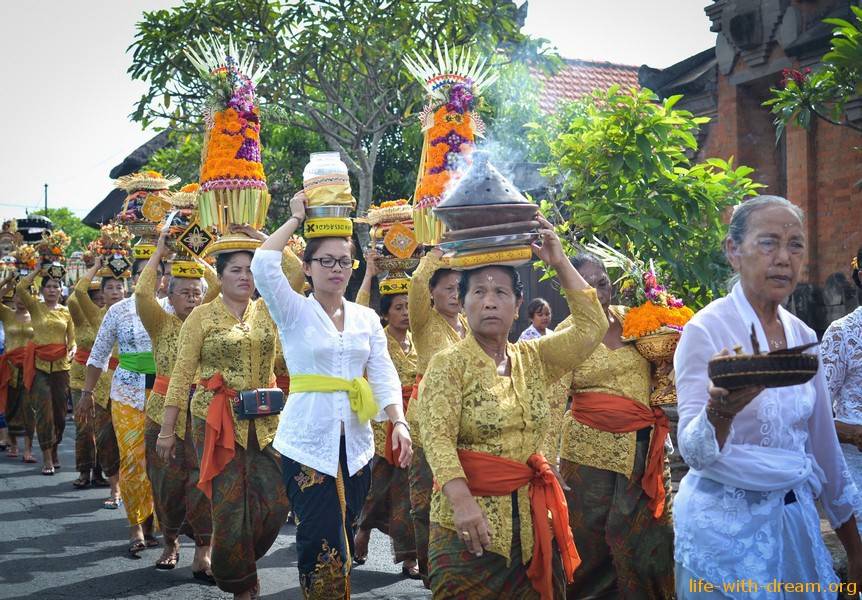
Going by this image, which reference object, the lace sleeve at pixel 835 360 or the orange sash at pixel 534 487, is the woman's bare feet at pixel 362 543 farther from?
the lace sleeve at pixel 835 360

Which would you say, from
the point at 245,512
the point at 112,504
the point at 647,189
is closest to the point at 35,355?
the point at 112,504

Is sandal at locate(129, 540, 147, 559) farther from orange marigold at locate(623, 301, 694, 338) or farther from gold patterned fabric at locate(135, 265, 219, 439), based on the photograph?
orange marigold at locate(623, 301, 694, 338)

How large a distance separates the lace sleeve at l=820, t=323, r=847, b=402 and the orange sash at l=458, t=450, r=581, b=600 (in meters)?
1.40

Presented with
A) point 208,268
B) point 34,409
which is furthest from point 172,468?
point 34,409

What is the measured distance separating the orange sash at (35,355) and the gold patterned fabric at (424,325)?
26.1 feet

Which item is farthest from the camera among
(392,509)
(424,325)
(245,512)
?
(392,509)

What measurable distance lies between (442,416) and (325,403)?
1467 mm

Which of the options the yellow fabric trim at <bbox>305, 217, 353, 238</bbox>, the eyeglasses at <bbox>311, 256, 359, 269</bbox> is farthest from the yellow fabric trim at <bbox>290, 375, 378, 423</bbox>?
the yellow fabric trim at <bbox>305, 217, 353, 238</bbox>

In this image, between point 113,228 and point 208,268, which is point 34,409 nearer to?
point 113,228

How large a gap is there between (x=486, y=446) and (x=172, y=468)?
14.3ft

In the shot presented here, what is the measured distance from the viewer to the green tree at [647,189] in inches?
303

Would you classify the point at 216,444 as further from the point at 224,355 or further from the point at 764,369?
the point at 764,369

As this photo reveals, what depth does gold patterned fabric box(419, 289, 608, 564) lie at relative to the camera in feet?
13.8

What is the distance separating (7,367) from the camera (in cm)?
1476
